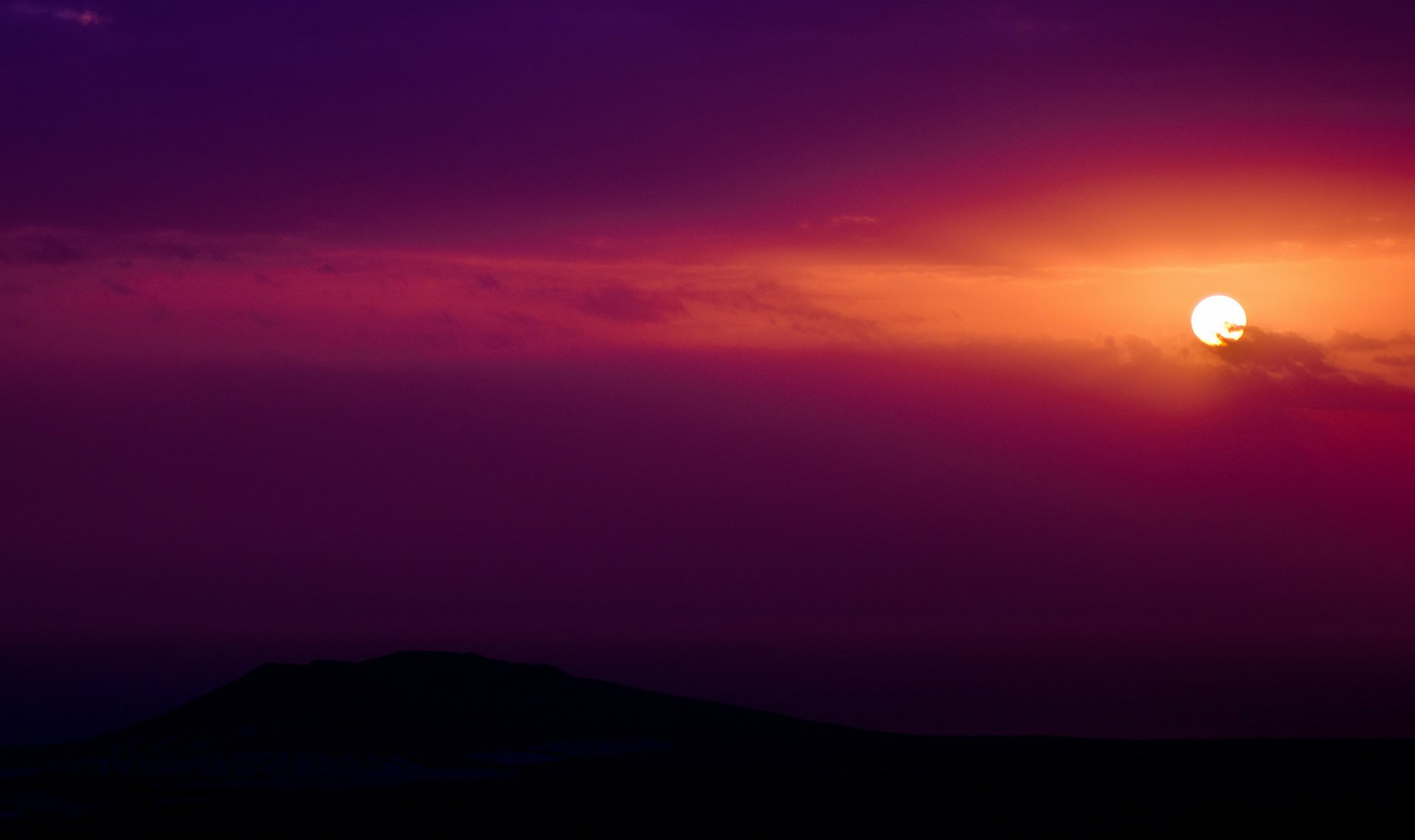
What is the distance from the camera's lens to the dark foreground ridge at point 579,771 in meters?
40.4

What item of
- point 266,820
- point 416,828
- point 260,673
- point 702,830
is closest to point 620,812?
point 702,830

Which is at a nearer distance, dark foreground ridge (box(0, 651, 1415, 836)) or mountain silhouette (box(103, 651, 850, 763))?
dark foreground ridge (box(0, 651, 1415, 836))

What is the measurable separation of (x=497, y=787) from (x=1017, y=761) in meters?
18.7

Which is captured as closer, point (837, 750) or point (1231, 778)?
point (1231, 778)

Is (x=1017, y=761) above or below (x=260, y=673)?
below

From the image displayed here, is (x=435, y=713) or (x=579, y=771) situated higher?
(x=435, y=713)

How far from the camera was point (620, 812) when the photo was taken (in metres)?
41.2

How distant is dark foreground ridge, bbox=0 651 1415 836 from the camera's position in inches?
1590

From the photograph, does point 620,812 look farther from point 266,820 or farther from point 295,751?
point 295,751

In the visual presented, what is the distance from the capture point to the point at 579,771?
5059 cm

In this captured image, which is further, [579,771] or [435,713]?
[435,713]

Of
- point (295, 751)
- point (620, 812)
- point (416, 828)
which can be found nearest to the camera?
point (416, 828)

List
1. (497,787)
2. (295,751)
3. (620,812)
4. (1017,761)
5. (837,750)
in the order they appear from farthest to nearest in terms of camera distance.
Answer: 1. (837,750)
2. (1017,761)
3. (295,751)
4. (497,787)
5. (620,812)

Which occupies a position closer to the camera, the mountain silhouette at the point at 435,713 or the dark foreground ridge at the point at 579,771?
the dark foreground ridge at the point at 579,771
